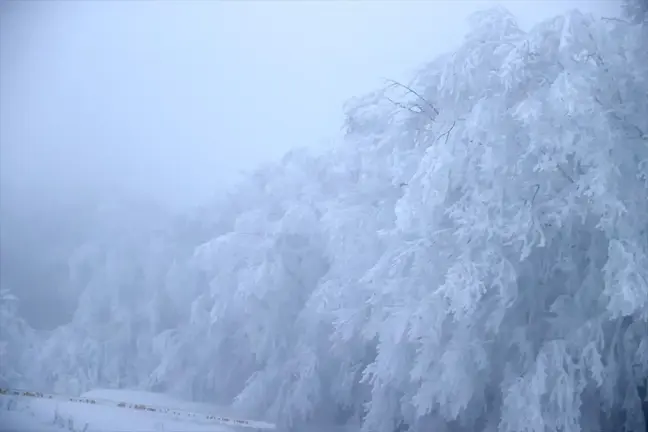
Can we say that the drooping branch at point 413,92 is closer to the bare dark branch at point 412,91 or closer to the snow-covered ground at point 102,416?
the bare dark branch at point 412,91

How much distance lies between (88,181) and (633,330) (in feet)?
10.2

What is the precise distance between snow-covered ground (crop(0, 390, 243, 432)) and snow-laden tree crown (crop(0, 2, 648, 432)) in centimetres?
9

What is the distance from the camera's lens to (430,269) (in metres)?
3.01

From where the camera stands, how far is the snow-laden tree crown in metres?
2.86

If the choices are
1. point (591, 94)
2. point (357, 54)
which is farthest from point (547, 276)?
point (357, 54)

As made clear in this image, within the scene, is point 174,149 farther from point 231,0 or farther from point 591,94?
point 591,94

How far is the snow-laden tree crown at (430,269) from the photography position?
9.37 ft

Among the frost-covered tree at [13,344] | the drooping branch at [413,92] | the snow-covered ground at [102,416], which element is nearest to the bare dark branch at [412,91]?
the drooping branch at [413,92]

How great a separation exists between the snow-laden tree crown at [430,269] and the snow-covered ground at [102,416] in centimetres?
9

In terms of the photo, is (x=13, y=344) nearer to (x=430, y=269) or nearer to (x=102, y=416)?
(x=102, y=416)

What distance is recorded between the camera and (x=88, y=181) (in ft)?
12.5

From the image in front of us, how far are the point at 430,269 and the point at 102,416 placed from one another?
6.89ft

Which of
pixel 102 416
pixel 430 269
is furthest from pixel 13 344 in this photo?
pixel 430 269

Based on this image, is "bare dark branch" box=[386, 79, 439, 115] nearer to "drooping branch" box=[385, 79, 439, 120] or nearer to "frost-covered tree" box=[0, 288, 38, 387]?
"drooping branch" box=[385, 79, 439, 120]
